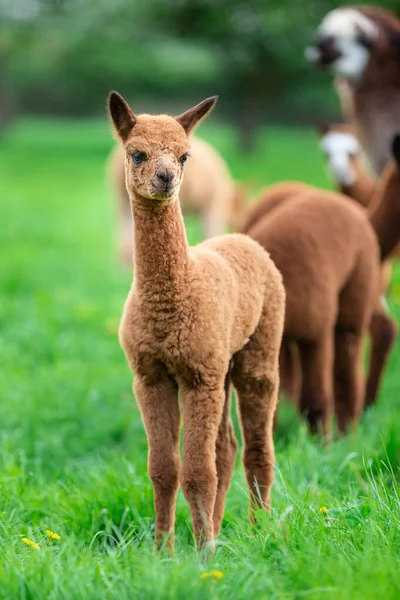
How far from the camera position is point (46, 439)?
15.1 feet

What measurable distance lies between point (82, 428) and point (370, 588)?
2.82 metres

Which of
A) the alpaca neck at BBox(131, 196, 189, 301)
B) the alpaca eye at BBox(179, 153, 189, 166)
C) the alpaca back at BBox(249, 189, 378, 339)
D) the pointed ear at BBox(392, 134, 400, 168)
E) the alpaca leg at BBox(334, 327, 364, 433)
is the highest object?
the alpaca eye at BBox(179, 153, 189, 166)

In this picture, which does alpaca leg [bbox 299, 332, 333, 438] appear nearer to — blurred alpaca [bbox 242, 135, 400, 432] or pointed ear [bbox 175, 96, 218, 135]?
blurred alpaca [bbox 242, 135, 400, 432]

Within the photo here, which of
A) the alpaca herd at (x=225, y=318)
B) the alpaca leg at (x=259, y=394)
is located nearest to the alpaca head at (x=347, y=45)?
the alpaca herd at (x=225, y=318)

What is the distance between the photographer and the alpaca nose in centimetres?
258

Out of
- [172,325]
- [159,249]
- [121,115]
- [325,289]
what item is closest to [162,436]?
[172,325]

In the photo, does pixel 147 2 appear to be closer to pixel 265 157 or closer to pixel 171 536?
pixel 265 157

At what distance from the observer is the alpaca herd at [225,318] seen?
2.73 meters

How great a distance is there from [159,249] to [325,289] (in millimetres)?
1433

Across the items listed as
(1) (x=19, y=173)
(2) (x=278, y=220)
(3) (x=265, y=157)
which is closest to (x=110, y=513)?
(2) (x=278, y=220)

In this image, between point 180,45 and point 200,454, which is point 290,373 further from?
point 180,45

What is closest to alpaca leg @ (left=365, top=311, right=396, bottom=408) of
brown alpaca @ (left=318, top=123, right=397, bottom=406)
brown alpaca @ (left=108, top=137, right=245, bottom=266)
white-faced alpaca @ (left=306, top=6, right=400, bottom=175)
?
brown alpaca @ (left=318, top=123, right=397, bottom=406)

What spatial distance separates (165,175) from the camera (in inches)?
102

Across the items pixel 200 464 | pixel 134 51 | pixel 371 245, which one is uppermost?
pixel 134 51
